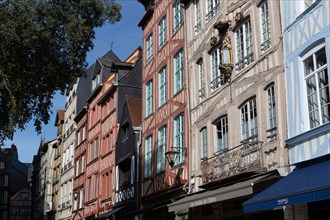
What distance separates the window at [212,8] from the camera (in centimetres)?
1667

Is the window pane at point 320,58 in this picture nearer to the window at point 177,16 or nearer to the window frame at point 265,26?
the window frame at point 265,26

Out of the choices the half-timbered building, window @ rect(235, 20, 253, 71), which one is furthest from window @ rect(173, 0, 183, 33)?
window @ rect(235, 20, 253, 71)

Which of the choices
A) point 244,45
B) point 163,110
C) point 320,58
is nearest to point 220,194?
point 320,58

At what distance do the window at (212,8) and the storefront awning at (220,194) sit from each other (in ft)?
19.0

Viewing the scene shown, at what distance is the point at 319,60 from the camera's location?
37.0ft

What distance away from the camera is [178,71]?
19.8 m

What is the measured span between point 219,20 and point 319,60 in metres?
5.37

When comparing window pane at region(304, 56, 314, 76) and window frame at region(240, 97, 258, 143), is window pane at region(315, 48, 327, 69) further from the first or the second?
window frame at region(240, 97, 258, 143)

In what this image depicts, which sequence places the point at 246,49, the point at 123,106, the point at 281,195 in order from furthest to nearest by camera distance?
1. the point at 123,106
2. the point at 246,49
3. the point at 281,195

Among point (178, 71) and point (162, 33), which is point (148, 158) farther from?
point (162, 33)

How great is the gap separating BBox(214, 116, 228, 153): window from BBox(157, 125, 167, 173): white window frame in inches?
183

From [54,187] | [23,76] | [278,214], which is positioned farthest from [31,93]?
[54,187]

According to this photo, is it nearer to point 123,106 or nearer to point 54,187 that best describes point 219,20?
point 123,106

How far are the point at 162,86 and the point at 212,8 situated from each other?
17.4 feet
